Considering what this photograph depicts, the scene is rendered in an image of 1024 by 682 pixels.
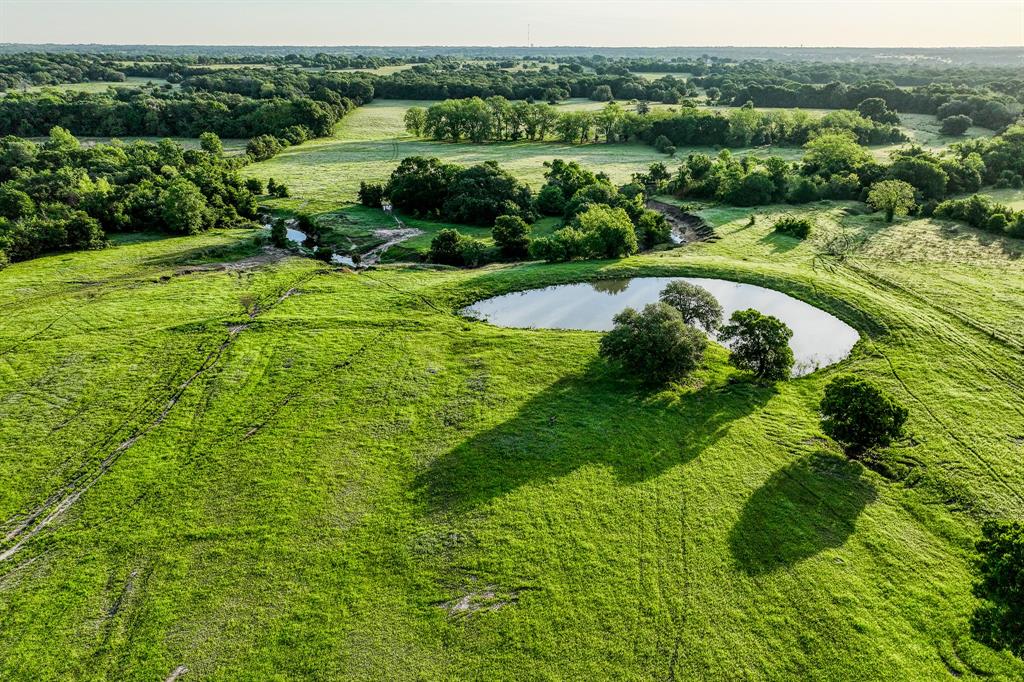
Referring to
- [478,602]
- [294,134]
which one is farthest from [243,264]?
[294,134]

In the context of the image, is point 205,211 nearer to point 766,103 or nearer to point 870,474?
point 870,474

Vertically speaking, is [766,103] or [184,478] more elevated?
[766,103]

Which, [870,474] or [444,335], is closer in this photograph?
[870,474]

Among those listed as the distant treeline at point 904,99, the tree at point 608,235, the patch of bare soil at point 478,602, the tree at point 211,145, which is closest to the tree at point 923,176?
the tree at point 608,235

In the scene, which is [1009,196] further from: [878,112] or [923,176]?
[878,112]

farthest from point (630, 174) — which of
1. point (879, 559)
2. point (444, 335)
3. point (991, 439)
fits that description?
point (879, 559)

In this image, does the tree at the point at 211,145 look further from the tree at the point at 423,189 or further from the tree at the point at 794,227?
the tree at the point at 794,227

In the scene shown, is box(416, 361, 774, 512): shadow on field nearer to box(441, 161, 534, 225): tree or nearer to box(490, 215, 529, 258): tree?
box(490, 215, 529, 258): tree
